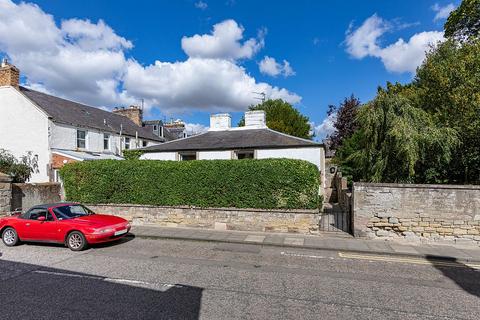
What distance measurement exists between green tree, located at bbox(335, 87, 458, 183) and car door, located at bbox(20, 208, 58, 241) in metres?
12.9

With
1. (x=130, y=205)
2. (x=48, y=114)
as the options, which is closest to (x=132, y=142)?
(x=48, y=114)

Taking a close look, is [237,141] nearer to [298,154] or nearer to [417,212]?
[298,154]

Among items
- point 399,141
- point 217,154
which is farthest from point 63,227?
point 399,141

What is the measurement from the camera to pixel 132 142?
30.6 meters

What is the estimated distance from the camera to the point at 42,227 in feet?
31.1

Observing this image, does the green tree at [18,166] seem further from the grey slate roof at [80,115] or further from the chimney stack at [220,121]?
the chimney stack at [220,121]

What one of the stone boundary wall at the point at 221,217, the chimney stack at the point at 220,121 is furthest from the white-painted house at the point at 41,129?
the stone boundary wall at the point at 221,217

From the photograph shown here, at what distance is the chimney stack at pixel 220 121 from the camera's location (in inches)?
855

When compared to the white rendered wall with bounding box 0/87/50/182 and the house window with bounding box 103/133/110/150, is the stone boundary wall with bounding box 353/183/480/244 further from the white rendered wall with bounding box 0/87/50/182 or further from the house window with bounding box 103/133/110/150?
the house window with bounding box 103/133/110/150

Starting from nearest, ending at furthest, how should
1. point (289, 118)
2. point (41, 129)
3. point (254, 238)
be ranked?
point (254, 238) < point (41, 129) < point (289, 118)

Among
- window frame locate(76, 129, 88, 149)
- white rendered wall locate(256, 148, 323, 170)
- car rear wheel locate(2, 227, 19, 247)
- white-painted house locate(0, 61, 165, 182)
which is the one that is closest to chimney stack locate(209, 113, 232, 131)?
white rendered wall locate(256, 148, 323, 170)

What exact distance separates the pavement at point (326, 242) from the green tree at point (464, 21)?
14379 mm

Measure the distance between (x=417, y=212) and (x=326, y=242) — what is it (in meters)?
3.52

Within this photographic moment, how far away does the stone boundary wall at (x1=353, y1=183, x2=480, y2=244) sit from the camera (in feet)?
33.1
